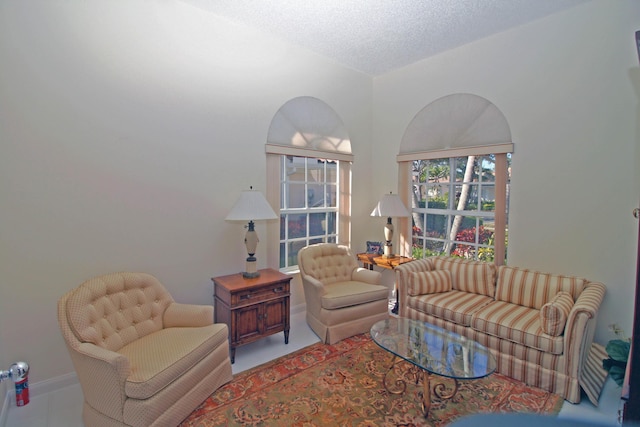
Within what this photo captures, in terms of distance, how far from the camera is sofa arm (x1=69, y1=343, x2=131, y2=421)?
1.93m

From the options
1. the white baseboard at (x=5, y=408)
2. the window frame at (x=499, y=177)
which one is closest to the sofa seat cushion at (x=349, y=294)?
the window frame at (x=499, y=177)

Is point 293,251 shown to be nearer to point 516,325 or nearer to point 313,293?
point 313,293

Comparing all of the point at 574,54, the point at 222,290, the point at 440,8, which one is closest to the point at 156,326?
the point at 222,290

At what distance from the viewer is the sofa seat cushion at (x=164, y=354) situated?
76.9 inches

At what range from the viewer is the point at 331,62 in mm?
4324

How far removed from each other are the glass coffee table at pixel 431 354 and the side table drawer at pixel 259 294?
3.39ft

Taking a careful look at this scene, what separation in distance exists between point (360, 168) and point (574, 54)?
2.68 m

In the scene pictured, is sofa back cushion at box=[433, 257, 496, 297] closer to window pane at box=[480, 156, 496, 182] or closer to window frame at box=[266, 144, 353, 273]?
window pane at box=[480, 156, 496, 182]

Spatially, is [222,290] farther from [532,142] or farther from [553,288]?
[532,142]

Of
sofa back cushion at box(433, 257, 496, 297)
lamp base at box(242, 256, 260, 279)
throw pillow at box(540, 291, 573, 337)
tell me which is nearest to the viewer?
throw pillow at box(540, 291, 573, 337)

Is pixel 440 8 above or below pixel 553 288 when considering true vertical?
above

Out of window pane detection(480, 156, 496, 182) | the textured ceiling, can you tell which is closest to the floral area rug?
window pane detection(480, 156, 496, 182)

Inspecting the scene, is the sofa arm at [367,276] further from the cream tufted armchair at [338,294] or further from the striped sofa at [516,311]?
the striped sofa at [516,311]

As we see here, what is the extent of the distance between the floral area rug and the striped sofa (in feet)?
0.62
